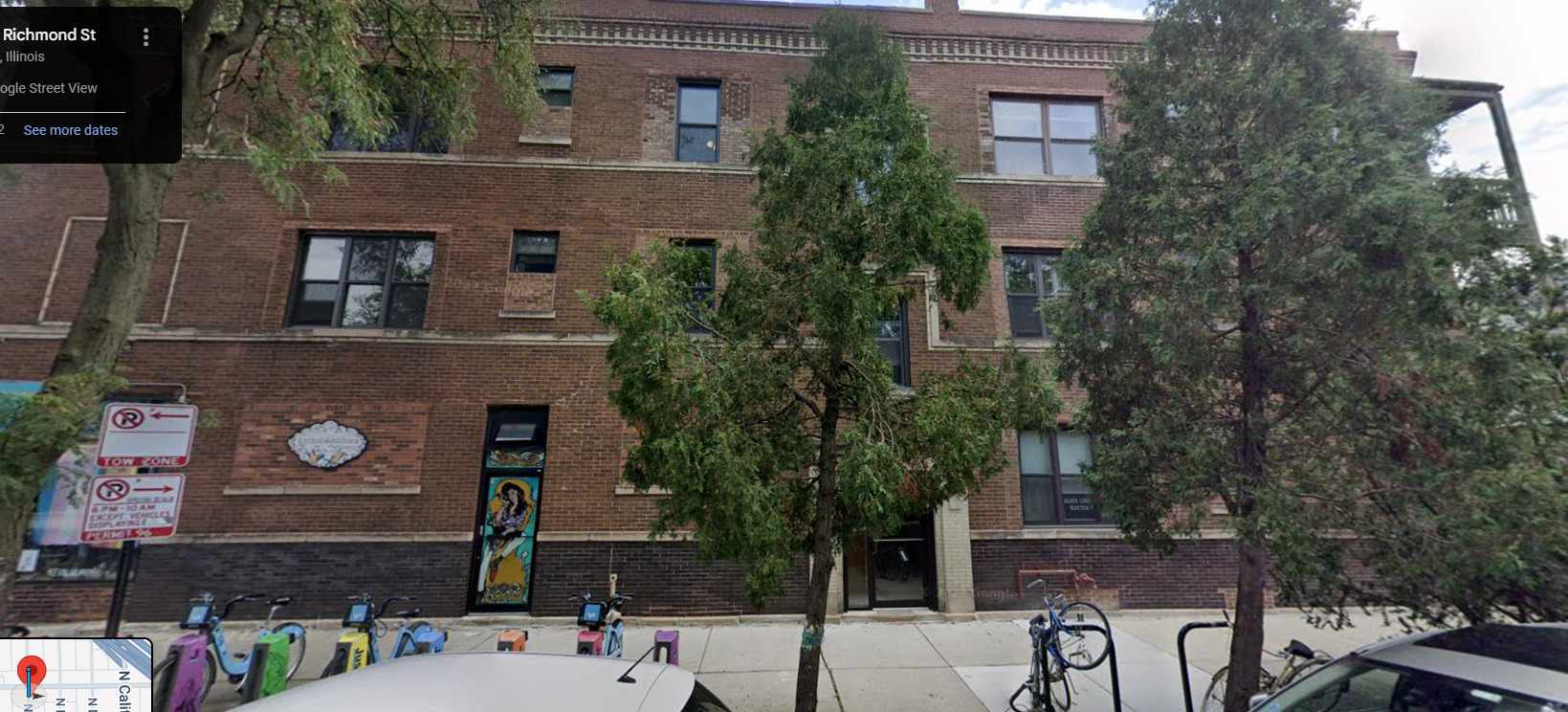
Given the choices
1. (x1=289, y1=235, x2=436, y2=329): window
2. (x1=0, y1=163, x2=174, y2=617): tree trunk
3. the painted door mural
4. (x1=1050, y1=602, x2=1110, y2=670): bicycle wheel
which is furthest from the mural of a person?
(x1=1050, y1=602, x2=1110, y2=670): bicycle wheel

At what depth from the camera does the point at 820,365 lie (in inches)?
201

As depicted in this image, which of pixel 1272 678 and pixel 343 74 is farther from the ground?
pixel 343 74

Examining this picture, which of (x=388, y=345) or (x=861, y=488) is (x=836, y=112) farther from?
(x=388, y=345)

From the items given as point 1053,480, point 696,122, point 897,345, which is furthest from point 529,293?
point 1053,480

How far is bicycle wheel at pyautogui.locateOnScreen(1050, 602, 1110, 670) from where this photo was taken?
585cm

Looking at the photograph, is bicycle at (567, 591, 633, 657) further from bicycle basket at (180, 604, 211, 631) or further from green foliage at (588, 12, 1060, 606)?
bicycle basket at (180, 604, 211, 631)

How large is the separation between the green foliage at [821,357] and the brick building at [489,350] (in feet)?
10.8

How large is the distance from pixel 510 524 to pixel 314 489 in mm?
2947

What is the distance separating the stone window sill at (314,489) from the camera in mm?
8680

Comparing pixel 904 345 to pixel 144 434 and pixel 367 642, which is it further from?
pixel 144 434

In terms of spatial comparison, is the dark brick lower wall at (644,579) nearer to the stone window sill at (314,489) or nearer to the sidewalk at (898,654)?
the sidewalk at (898,654)

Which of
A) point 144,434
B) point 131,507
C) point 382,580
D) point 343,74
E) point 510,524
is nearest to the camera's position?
point 131,507

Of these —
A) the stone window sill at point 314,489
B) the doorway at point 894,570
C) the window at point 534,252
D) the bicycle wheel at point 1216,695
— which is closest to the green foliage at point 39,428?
the stone window sill at point 314,489

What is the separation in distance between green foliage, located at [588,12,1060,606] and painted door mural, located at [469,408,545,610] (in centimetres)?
538
